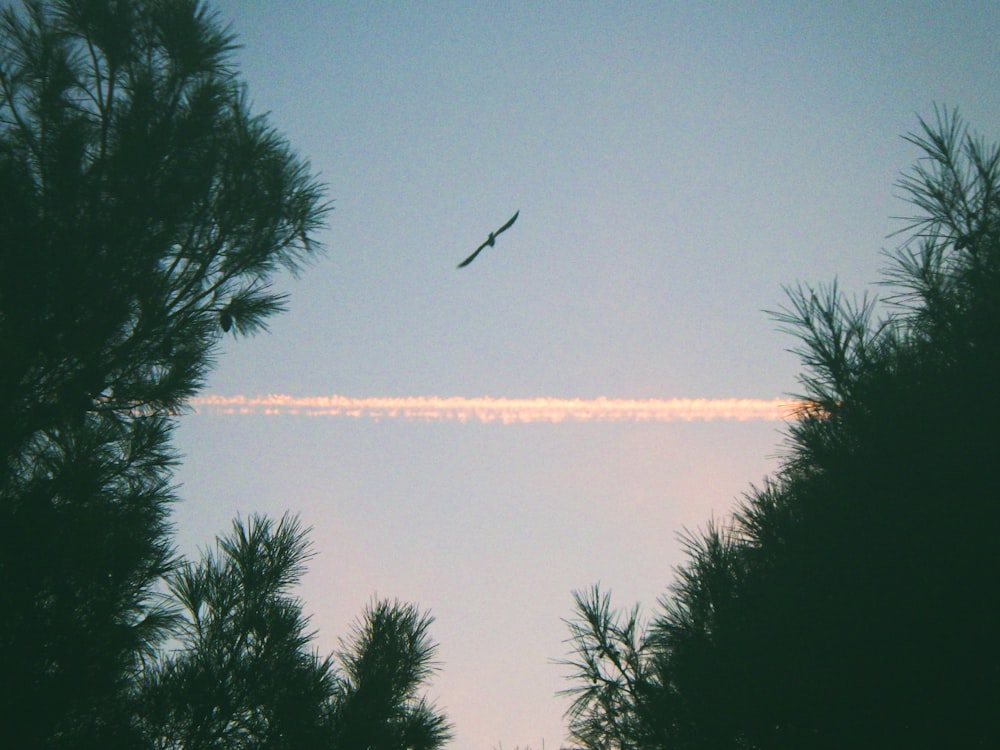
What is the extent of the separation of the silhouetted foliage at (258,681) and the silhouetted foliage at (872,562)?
4.70 feet

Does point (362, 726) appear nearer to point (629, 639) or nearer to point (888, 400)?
point (629, 639)

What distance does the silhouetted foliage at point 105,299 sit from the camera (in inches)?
108

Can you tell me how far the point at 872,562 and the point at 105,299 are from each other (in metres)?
3.85


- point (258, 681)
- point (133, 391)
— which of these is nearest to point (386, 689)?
point (258, 681)

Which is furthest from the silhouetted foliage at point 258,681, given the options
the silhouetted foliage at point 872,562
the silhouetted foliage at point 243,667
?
the silhouetted foliage at point 872,562

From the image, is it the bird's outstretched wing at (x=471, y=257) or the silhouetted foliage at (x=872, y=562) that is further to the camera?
the bird's outstretched wing at (x=471, y=257)

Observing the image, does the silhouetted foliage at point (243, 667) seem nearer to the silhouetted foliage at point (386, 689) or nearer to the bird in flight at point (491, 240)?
the silhouetted foliage at point (386, 689)

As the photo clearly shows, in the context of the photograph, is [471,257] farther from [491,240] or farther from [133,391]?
[133,391]

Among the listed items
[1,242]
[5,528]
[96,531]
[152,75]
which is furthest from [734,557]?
Answer: [152,75]

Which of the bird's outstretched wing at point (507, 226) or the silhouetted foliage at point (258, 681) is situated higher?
the bird's outstretched wing at point (507, 226)

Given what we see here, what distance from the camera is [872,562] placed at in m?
2.51

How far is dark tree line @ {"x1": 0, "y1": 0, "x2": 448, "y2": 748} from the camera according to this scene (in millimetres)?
2787

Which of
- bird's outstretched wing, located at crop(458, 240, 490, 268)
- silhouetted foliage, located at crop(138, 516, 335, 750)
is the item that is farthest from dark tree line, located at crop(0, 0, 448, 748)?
bird's outstretched wing, located at crop(458, 240, 490, 268)

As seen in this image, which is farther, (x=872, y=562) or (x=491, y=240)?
(x=491, y=240)
